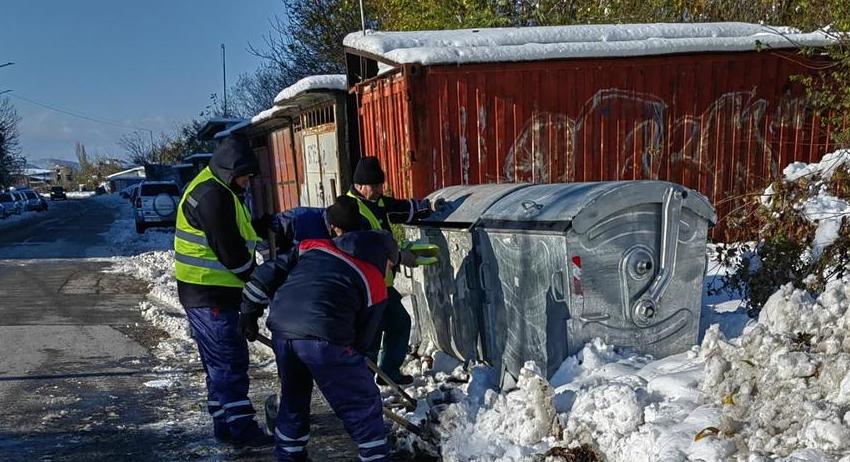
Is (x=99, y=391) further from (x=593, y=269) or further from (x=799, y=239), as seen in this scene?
(x=799, y=239)

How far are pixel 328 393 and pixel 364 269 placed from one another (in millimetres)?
632

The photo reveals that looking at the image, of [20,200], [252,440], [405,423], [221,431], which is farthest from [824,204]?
[20,200]

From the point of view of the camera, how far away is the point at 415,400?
4.37 metres

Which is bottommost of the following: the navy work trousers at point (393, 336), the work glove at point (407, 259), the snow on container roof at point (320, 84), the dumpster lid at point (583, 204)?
the navy work trousers at point (393, 336)

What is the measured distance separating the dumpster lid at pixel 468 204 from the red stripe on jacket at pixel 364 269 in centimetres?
121

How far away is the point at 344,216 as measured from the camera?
355cm

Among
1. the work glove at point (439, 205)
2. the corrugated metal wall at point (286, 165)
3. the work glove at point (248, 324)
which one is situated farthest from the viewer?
the corrugated metal wall at point (286, 165)


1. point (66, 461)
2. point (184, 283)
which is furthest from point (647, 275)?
point (66, 461)

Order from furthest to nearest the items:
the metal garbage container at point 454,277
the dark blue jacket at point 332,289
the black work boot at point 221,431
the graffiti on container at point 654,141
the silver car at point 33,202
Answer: the silver car at point 33,202, the graffiti on container at point 654,141, the metal garbage container at point 454,277, the black work boot at point 221,431, the dark blue jacket at point 332,289

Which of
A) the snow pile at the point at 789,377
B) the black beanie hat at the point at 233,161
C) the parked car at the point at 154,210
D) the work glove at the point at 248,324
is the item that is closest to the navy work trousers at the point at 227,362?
the work glove at the point at 248,324

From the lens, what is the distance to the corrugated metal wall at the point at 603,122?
24.9 feet

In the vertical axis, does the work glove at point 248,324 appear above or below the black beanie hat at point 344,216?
below

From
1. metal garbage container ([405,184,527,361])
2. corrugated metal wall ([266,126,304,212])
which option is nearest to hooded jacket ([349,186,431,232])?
metal garbage container ([405,184,527,361])

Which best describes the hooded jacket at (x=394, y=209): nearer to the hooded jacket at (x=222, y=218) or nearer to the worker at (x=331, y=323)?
the hooded jacket at (x=222, y=218)
